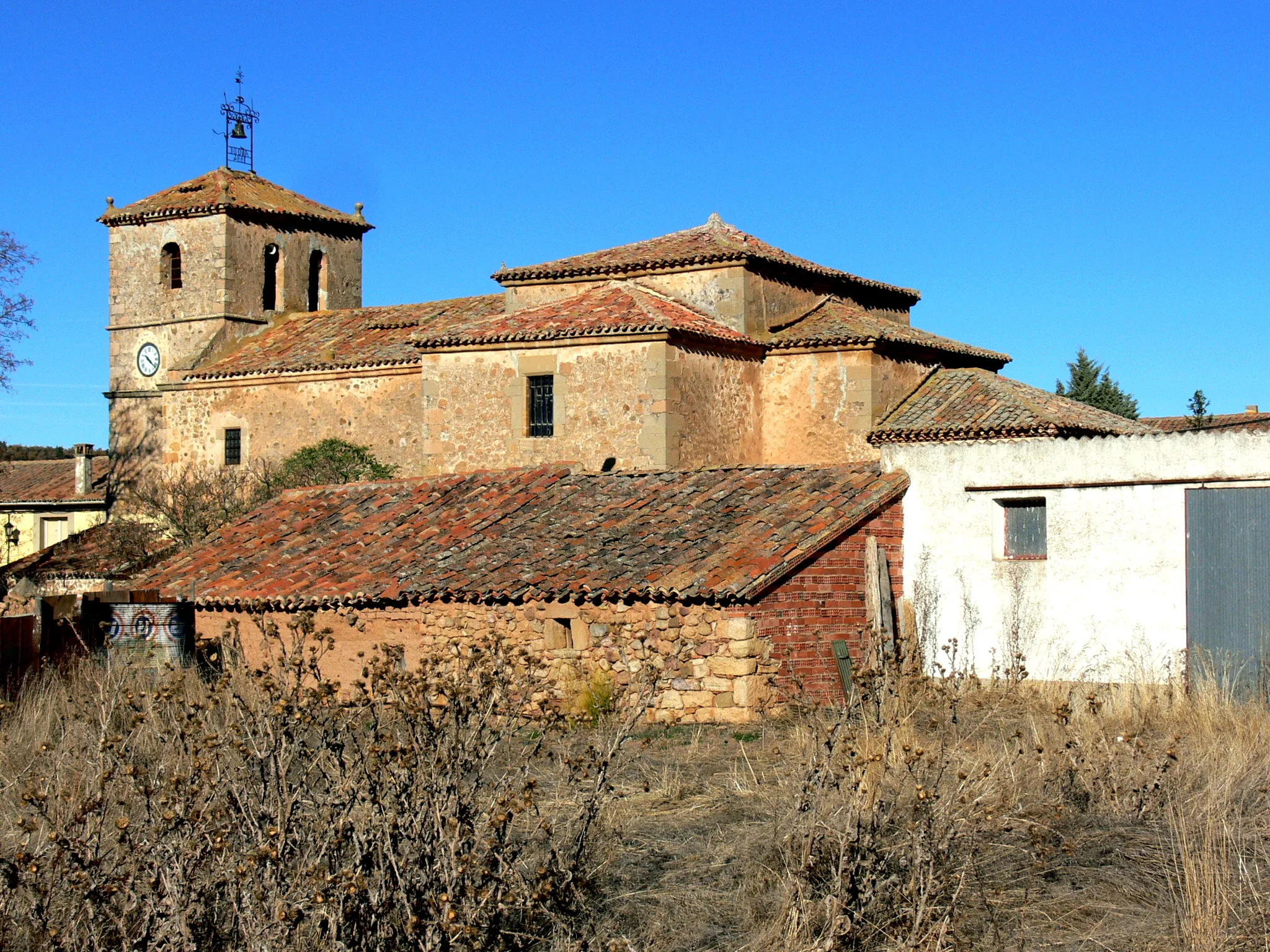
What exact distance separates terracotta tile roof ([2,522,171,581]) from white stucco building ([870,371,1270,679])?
18966 millimetres

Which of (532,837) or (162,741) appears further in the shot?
(162,741)

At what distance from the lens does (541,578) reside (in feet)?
48.7

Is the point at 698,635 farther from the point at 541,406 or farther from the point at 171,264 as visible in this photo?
the point at 171,264

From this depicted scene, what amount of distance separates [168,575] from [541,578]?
6.06 meters

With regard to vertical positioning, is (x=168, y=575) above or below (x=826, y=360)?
below

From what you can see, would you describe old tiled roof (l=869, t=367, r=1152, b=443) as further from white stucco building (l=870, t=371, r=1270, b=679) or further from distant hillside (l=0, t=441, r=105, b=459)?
distant hillside (l=0, t=441, r=105, b=459)

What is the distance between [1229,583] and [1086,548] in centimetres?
145

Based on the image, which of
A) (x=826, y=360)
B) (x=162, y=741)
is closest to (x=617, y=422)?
(x=826, y=360)

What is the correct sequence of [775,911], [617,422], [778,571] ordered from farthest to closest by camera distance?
1. [617,422]
2. [778,571]
3. [775,911]

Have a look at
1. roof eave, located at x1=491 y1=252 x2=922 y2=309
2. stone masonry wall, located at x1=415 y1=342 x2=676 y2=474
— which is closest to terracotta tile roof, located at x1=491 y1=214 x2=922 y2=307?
roof eave, located at x1=491 y1=252 x2=922 y2=309

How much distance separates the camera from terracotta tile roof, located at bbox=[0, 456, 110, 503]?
37.2m

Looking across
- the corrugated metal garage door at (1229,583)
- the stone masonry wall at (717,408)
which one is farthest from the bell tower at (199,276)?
the corrugated metal garage door at (1229,583)

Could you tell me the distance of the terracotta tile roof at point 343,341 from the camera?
28.6m

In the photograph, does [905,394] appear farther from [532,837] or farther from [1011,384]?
[532,837]
